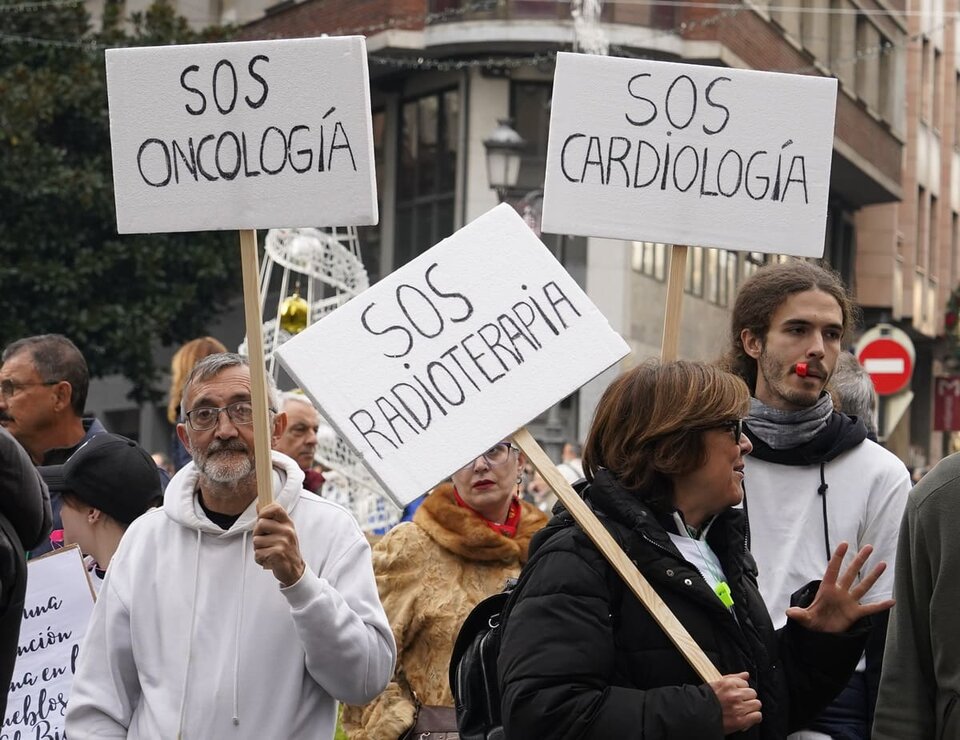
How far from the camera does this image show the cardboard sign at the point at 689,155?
478 centimetres

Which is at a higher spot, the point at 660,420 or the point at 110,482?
the point at 660,420

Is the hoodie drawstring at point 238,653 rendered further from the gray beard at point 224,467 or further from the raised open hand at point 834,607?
the raised open hand at point 834,607

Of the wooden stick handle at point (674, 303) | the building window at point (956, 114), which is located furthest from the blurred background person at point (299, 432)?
the building window at point (956, 114)

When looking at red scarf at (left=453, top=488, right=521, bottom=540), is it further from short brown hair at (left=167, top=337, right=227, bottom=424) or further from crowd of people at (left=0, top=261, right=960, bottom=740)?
short brown hair at (left=167, top=337, right=227, bottom=424)

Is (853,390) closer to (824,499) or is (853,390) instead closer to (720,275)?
(824,499)

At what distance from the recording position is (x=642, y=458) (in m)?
3.90

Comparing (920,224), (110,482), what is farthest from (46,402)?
(920,224)

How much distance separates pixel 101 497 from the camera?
5.68 metres

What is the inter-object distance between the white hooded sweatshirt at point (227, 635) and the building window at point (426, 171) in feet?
78.9

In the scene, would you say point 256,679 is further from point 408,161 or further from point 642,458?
point 408,161

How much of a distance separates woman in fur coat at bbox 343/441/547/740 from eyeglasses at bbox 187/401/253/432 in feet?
3.88

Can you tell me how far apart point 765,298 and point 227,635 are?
1.79 metres


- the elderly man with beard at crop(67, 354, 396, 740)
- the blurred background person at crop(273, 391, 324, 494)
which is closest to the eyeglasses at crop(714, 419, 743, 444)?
the elderly man with beard at crop(67, 354, 396, 740)

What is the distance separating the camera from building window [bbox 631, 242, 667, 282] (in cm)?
2781
